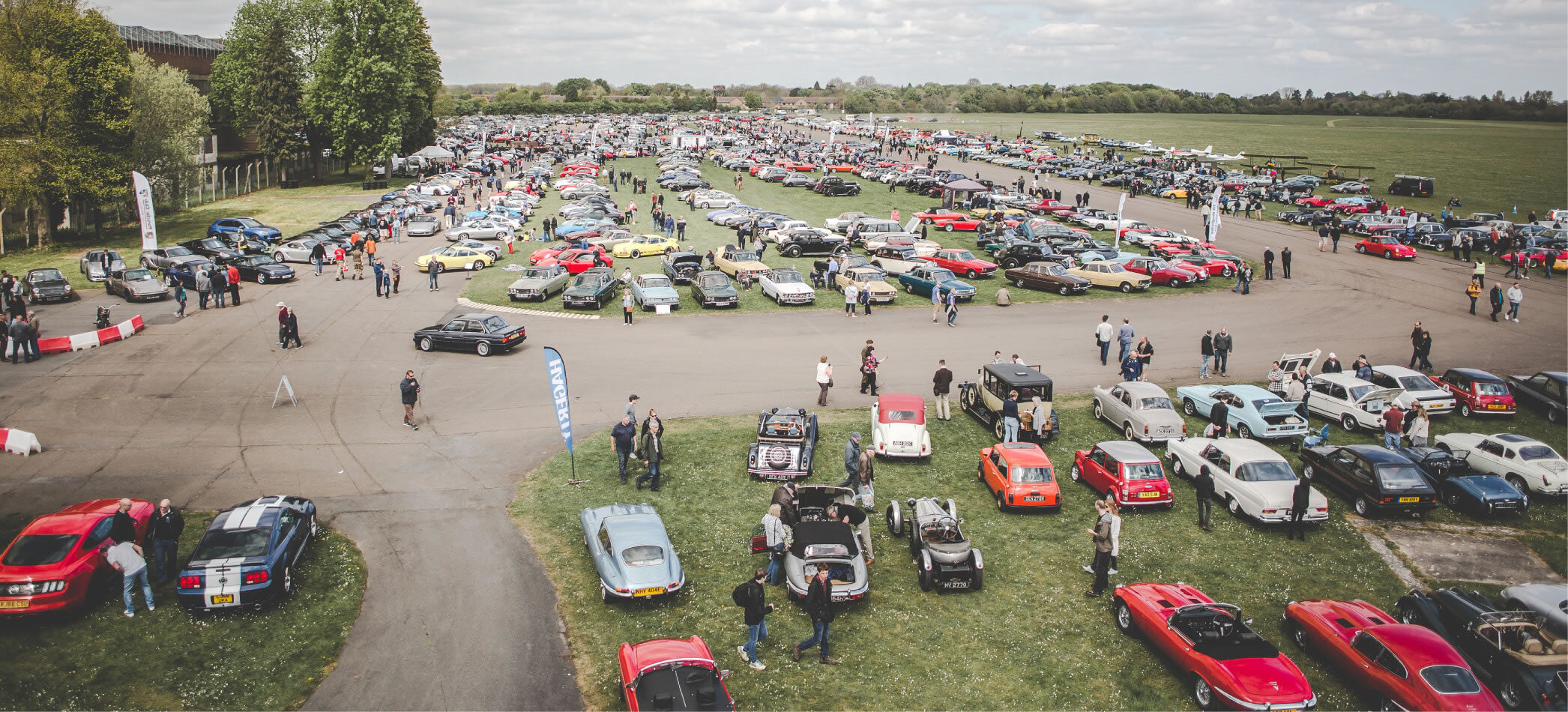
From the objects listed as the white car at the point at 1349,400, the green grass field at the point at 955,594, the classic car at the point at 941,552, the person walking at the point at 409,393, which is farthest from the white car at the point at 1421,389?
the person walking at the point at 409,393

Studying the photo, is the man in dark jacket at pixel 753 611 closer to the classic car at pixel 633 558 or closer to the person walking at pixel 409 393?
the classic car at pixel 633 558

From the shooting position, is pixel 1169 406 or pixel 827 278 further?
pixel 827 278

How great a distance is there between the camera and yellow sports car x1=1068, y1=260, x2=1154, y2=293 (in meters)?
39.7

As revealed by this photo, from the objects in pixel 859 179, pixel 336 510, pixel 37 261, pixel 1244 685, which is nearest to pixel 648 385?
pixel 336 510

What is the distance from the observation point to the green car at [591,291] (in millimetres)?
35156

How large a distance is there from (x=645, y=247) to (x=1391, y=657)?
3928 centimetres

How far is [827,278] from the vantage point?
3994cm

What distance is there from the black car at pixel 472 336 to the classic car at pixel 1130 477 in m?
18.8

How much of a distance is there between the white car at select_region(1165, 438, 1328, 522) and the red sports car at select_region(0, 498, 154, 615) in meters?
20.4

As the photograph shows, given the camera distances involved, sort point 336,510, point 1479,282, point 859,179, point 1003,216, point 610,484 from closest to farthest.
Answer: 1. point 336,510
2. point 610,484
3. point 1479,282
4. point 1003,216
5. point 859,179

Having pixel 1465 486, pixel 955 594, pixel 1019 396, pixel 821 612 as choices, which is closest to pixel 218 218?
pixel 1019 396

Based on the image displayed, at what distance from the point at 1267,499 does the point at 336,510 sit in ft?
62.5

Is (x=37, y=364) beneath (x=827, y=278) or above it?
beneath

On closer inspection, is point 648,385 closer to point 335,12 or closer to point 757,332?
point 757,332
